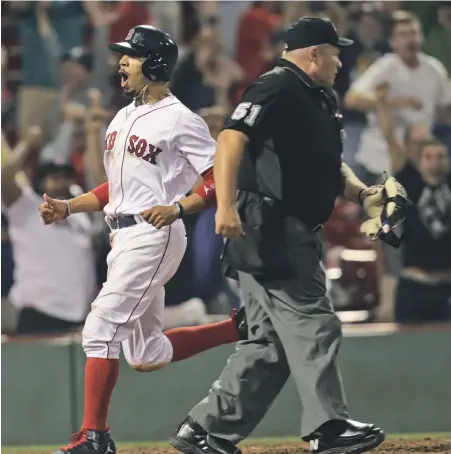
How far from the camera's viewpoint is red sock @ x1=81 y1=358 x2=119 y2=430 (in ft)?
16.1

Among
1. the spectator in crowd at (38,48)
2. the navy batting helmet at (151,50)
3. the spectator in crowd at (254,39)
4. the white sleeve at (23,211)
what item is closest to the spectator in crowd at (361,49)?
the spectator in crowd at (254,39)

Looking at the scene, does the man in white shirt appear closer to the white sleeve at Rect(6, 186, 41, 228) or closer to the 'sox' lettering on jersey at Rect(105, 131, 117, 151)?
the white sleeve at Rect(6, 186, 41, 228)

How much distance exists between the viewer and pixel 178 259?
508cm

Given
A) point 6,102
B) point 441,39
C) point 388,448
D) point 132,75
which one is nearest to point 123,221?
point 132,75

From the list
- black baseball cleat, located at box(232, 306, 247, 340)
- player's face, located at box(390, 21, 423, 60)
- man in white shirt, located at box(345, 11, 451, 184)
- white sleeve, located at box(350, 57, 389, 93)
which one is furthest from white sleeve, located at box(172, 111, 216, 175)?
player's face, located at box(390, 21, 423, 60)

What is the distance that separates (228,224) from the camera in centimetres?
447

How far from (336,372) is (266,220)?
2.28ft

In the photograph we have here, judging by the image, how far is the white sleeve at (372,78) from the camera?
8.22 meters

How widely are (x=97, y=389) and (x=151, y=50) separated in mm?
1476

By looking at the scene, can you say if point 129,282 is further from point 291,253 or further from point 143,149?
point 291,253

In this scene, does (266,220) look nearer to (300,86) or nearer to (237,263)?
(237,263)

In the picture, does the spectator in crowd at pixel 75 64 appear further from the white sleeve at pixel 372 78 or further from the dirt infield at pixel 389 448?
the dirt infield at pixel 389 448

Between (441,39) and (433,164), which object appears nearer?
(433,164)

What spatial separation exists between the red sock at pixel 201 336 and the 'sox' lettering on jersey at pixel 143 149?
89cm
